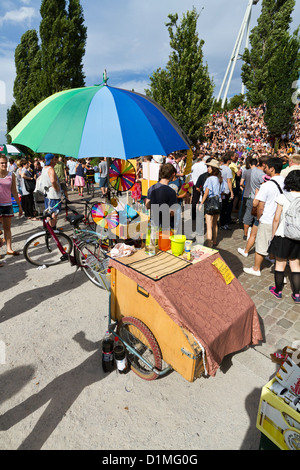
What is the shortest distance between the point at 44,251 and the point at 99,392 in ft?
13.1

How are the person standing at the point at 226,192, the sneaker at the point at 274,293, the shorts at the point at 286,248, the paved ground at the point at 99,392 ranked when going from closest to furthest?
the paved ground at the point at 99,392, the shorts at the point at 286,248, the sneaker at the point at 274,293, the person standing at the point at 226,192

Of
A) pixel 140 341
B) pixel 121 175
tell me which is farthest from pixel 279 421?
pixel 121 175

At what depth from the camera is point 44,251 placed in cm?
577

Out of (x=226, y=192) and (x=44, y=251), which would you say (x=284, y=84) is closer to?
(x=226, y=192)

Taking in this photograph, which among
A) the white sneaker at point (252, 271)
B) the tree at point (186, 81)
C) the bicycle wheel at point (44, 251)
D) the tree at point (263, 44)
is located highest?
the tree at point (263, 44)

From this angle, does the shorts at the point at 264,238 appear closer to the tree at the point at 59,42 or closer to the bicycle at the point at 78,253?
the bicycle at the point at 78,253

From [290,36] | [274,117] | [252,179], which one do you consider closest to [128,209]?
[252,179]

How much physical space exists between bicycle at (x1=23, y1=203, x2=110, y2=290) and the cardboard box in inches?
79.5

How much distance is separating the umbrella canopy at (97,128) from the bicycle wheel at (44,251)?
2723 mm

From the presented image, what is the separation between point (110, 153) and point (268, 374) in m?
3.01

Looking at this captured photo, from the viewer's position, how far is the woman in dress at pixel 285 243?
11.6 feet

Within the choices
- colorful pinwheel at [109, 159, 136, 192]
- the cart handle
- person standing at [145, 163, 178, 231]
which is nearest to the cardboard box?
the cart handle

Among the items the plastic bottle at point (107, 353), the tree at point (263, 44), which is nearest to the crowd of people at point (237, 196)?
the plastic bottle at point (107, 353)

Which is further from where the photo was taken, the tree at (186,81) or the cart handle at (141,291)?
the tree at (186,81)
